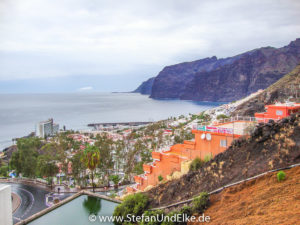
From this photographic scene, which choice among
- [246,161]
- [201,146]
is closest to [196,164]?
[201,146]

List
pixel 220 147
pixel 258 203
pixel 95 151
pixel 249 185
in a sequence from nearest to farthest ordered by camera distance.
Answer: pixel 258 203
pixel 249 185
pixel 220 147
pixel 95 151

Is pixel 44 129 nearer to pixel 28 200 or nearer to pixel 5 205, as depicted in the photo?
pixel 28 200

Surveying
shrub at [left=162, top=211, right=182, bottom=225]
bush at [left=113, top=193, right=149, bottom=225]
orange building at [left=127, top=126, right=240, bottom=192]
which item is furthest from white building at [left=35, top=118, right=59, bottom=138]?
shrub at [left=162, top=211, right=182, bottom=225]

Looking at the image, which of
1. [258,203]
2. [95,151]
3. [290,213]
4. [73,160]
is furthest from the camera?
[73,160]

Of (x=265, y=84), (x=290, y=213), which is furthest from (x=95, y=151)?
(x=265, y=84)

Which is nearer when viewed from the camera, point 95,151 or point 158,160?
point 158,160

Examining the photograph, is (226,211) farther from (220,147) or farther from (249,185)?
(220,147)
